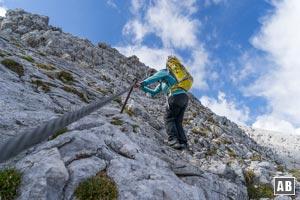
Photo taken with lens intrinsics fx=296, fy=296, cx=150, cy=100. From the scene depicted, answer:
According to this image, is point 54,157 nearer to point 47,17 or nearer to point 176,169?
point 176,169

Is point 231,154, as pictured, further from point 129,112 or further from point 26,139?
point 26,139

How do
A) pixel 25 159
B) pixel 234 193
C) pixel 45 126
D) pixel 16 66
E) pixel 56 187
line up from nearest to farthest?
pixel 45 126
pixel 56 187
pixel 25 159
pixel 234 193
pixel 16 66

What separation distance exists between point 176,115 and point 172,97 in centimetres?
115

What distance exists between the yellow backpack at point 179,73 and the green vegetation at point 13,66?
10378mm

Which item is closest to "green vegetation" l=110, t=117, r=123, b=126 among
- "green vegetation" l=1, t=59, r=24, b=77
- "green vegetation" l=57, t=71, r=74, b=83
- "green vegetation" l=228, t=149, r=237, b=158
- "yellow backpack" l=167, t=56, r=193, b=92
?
"yellow backpack" l=167, t=56, r=193, b=92

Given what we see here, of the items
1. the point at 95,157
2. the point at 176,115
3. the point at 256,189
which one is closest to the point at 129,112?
the point at 176,115

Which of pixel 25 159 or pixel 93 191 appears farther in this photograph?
pixel 25 159

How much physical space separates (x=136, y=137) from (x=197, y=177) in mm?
3331

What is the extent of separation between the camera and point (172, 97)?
14.6 metres

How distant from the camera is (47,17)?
73.1m

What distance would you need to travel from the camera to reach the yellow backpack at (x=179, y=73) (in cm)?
1434

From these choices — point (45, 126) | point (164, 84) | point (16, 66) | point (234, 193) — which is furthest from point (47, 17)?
point (45, 126)

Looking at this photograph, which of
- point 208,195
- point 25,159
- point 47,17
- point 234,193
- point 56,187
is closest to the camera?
point 56,187

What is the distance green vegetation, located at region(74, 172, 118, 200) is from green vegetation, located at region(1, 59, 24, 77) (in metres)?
13.4
